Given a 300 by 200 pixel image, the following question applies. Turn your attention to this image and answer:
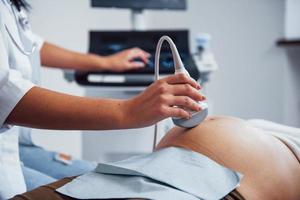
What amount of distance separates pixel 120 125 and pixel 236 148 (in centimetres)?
23

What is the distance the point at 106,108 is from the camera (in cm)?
69

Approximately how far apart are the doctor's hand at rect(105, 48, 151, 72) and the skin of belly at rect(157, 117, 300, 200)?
2.25 feet

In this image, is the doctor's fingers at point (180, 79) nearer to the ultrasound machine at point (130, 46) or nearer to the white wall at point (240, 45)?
the ultrasound machine at point (130, 46)

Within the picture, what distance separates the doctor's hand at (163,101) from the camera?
67cm

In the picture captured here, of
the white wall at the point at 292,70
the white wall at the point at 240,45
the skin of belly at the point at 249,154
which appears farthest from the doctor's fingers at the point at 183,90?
the white wall at the point at 292,70

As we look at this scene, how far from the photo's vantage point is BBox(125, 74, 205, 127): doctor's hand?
67 centimetres

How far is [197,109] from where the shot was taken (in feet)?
2.34

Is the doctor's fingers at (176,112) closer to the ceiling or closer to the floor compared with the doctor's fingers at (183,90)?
closer to the floor

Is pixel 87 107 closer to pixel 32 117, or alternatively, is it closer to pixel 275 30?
pixel 32 117

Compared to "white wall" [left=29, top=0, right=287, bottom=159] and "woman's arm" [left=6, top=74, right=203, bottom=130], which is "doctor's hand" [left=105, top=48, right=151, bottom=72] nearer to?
"woman's arm" [left=6, top=74, right=203, bottom=130]

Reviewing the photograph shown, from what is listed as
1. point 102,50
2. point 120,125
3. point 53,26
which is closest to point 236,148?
point 120,125

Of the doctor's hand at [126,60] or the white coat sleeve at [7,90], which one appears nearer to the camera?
the white coat sleeve at [7,90]

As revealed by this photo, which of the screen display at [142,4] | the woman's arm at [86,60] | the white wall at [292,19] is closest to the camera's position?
the woman's arm at [86,60]

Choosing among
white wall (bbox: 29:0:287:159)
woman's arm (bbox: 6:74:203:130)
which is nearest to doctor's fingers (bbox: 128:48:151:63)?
woman's arm (bbox: 6:74:203:130)
